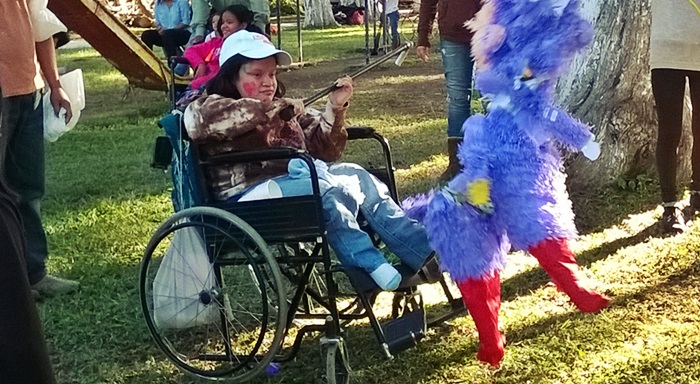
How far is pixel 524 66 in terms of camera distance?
3.00 m

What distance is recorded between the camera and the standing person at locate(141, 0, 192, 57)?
9.73 metres

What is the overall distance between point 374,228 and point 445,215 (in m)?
0.34

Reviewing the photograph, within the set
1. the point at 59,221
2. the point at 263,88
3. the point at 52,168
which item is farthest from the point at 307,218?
the point at 52,168

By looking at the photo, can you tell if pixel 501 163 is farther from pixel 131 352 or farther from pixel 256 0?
pixel 256 0

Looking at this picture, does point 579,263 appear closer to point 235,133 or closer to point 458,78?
point 458,78

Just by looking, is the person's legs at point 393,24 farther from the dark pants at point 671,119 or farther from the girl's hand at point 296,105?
the girl's hand at point 296,105

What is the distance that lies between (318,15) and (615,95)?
1946 centimetres

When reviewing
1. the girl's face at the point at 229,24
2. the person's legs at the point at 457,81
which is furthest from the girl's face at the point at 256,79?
the girl's face at the point at 229,24

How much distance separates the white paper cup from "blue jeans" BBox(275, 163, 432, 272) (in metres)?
0.02

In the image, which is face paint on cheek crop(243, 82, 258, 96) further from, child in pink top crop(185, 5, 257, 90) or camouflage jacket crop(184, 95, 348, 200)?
child in pink top crop(185, 5, 257, 90)

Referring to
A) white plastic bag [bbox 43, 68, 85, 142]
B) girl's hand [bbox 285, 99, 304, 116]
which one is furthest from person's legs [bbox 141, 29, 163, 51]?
girl's hand [bbox 285, 99, 304, 116]

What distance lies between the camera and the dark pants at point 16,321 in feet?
7.77

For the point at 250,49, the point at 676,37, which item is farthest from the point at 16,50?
the point at 676,37

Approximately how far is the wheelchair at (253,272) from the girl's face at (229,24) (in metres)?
2.94
